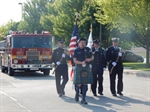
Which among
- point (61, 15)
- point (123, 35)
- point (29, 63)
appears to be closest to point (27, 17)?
point (61, 15)

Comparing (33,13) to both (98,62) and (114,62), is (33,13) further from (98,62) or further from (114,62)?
(114,62)

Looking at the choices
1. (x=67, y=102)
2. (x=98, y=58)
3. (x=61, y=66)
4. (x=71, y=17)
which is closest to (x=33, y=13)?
(x=71, y=17)

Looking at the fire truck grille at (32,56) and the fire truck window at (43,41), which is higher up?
the fire truck window at (43,41)

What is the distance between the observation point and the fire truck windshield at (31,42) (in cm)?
2306

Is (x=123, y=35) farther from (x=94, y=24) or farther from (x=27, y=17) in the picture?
(x=27, y=17)

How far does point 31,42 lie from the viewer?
23.2 m

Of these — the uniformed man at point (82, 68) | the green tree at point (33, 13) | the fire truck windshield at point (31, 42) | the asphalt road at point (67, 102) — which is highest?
the green tree at point (33, 13)

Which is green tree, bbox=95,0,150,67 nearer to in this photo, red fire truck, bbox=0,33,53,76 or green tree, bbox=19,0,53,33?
red fire truck, bbox=0,33,53,76

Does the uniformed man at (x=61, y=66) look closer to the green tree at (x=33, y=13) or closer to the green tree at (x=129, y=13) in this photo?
the green tree at (x=129, y=13)

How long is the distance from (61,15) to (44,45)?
18.4 m

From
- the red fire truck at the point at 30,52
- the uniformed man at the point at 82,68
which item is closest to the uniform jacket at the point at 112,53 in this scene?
the uniformed man at the point at 82,68

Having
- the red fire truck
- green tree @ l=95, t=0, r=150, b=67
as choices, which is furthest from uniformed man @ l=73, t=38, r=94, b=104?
green tree @ l=95, t=0, r=150, b=67

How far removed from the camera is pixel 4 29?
93.2 metres

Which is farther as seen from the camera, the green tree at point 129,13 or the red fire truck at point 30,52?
the green tree at point 129,13
